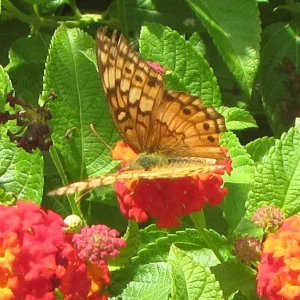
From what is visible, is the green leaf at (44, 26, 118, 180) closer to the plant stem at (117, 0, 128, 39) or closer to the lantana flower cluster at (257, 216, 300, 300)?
the plant stem at (117, 0, 128, 39)

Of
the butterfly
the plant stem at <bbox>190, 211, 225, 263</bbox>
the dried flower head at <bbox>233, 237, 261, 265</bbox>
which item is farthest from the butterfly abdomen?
the dried flower head at <bbox>233, 237, 261, 265</bbox>

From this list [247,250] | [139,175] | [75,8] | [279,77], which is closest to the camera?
[139,175]

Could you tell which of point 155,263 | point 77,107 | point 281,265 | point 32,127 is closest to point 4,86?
point 77,107

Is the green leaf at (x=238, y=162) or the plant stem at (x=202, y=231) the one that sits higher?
the green leaf at (x=238, y=162)

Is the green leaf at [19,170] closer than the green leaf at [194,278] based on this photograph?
No

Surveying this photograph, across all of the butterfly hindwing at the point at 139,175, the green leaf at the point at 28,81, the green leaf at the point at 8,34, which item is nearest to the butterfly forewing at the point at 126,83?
the butterfly hindwing at the point at 139,175

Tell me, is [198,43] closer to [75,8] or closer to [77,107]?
[75,8]

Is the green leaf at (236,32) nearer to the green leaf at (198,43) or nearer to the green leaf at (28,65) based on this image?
the green leaf at (198,43)
